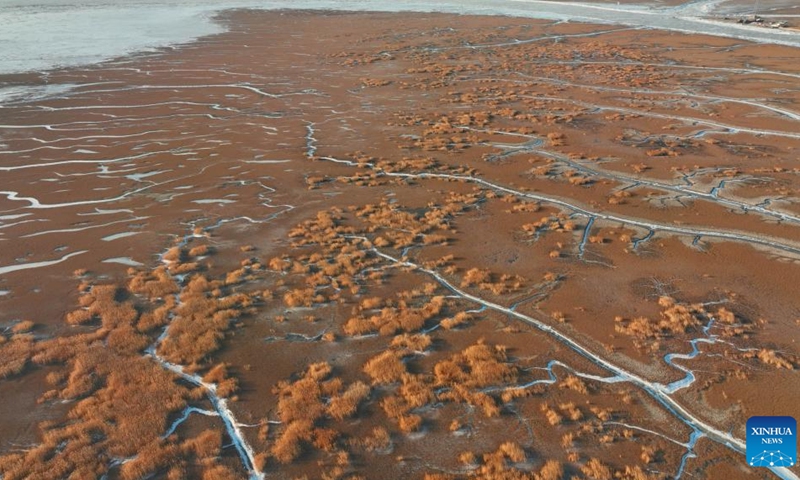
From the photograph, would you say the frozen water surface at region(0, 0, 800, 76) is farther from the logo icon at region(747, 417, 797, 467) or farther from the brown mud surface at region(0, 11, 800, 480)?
the logo icon at region(747, 417, 797, 467)

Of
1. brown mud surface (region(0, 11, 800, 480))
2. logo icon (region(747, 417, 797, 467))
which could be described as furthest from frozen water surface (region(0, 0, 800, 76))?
logo icon (region(747, 417, 797, 467))

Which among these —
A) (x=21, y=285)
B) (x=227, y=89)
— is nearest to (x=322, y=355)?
(x=21, y=285)

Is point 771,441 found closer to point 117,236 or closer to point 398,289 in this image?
point 398,289

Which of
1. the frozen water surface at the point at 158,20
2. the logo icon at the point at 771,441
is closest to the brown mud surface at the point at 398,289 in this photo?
the logo icon at the point at 771,441

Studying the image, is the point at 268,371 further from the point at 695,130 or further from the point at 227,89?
the point at 227,89

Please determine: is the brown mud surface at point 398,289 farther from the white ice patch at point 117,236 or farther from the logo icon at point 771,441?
the logo icon at point 771,441

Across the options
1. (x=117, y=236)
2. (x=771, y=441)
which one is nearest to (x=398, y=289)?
(x=771, y=441)
